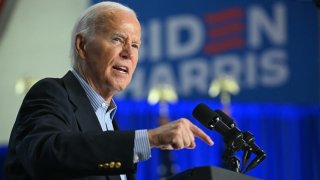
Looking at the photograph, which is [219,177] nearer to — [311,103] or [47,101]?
[47,101]

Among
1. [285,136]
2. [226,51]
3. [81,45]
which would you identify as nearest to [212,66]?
[226,51]

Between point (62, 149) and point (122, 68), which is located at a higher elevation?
point (122, 68)

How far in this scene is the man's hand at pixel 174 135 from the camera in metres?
1.62

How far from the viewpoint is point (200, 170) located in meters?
1.63

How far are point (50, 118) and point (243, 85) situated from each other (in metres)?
7.79

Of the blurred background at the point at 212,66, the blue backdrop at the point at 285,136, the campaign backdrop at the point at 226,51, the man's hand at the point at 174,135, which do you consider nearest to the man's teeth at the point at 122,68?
the man's hand at the point at 174,135

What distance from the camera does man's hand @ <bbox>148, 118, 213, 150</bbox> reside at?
1.62 meters

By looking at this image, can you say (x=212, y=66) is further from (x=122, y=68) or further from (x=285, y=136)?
(x=122, y=68)

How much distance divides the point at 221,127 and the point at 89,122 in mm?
382

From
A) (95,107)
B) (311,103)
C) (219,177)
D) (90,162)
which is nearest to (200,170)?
(219,177)

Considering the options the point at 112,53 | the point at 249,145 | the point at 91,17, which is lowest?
the point at 249,145

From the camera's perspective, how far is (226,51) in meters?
9.55

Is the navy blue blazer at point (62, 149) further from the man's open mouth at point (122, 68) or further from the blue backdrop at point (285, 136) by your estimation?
the blue backdrop at point (285, 136)

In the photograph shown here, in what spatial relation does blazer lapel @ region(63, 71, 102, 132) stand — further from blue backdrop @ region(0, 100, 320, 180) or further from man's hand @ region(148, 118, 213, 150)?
blue backdrop @ region(0, 100, 320, 180)
